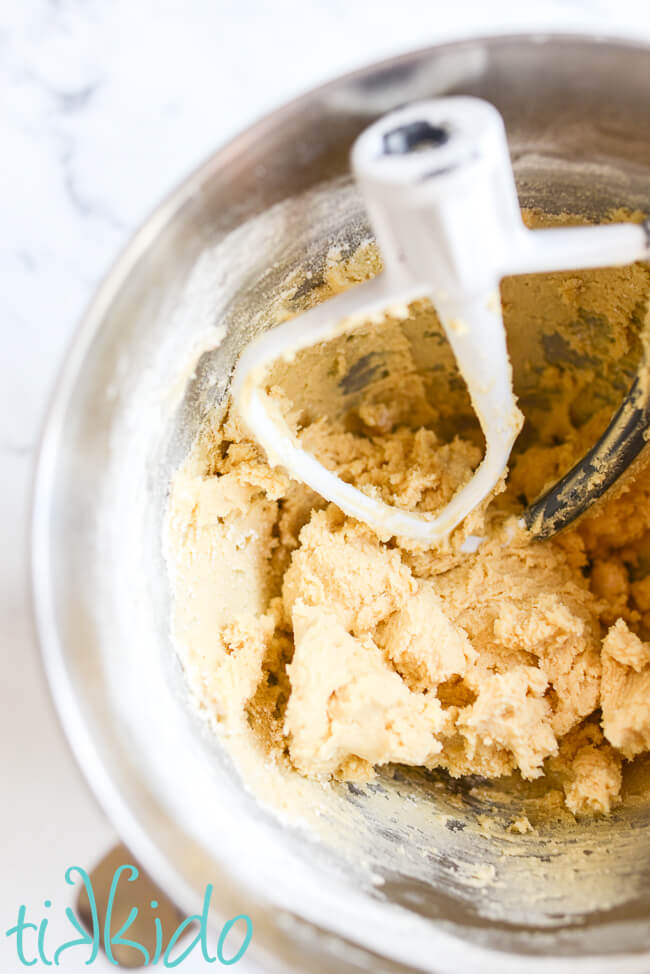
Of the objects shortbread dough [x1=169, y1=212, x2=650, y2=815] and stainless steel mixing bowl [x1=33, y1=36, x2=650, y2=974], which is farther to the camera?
shortbread dough [x1=169, y1=212, x2=650, y2=815]

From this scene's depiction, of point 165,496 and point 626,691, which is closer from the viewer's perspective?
point 165,496

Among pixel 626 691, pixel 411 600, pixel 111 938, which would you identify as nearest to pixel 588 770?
pixel 626 691

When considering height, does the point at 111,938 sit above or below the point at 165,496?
below

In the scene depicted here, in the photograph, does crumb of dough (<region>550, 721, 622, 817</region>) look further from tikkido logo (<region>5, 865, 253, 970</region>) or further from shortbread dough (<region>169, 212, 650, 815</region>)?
tikkido logo (<region>5, 865, 253, 970</region>)

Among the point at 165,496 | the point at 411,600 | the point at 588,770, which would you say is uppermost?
the point at 165,496

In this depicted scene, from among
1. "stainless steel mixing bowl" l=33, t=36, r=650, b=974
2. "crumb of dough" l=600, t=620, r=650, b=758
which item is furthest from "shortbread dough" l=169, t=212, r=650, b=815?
"stainless steel mixing bowl" l=33, t=36, r=650, b=974

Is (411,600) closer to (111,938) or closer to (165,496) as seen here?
(165,496)

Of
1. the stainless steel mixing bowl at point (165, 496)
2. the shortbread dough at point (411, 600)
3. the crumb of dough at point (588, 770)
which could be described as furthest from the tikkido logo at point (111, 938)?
the crumb of dough at point (588, 770)
